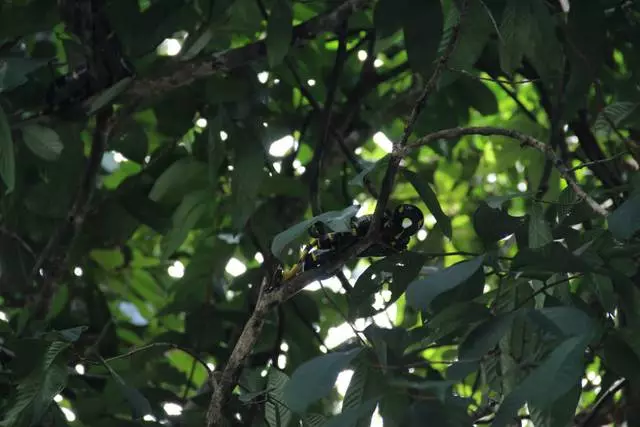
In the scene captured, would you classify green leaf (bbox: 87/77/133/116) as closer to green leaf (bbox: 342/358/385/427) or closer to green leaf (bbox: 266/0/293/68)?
green leaf (bbox: 266/0/293/68)

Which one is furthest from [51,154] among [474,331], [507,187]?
[507,187]

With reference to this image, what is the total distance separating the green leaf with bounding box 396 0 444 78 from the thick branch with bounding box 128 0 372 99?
1.00 ft

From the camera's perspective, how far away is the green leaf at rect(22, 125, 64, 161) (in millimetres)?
1585

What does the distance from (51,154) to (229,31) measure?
0.32 meters

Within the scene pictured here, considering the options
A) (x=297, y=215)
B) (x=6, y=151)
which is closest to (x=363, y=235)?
(x=6, y=151)

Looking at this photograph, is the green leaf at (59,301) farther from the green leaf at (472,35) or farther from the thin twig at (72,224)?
the green leaf at (472,35)

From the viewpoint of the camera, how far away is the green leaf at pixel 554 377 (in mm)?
812

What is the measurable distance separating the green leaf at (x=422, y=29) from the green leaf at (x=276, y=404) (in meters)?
0.46

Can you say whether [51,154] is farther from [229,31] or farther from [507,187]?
[507,187]

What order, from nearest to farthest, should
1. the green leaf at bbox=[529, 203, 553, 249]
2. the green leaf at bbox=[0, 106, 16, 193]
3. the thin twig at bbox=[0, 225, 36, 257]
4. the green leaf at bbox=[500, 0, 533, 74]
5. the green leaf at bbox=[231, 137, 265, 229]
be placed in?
the green leaf at bbox=[529, 203, 553, 249]
the green leaf at bbox=[0, 106, 16, 193]
the green leaf at bbox=[500, 0, 533, 74]
the green leaf at bbox=[231, 137, 265, 229]
the thin twig at bbox=[0, 225, 36, 257]

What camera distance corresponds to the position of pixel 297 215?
2.06 m

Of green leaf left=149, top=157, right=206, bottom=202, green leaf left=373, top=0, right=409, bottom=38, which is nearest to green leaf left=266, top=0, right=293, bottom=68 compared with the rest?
green leaf left=373, top=0, right=409, bottom=38

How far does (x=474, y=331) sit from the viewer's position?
95 centimetres

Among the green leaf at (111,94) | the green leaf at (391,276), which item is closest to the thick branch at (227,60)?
the green leaf at (111,94)
